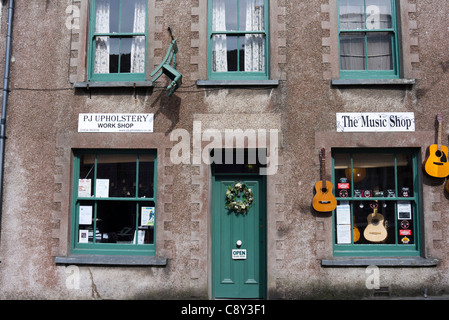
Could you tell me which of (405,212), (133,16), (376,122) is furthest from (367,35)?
(133,16)

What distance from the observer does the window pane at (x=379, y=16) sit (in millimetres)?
6625

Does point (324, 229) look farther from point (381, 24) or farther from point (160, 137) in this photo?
point (381, 24)

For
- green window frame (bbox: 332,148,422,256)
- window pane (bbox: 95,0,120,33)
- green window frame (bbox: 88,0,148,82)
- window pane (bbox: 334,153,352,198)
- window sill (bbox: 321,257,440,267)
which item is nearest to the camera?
window sill (bbox: 321,257,440,267)

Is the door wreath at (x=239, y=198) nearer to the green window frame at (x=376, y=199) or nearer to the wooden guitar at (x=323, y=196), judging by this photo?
the wooden guitar at (x=323, y=196)

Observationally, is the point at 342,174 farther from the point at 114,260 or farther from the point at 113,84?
the point at 113,84

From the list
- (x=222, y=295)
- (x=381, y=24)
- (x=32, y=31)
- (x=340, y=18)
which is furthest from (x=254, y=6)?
(x=222, y=295)

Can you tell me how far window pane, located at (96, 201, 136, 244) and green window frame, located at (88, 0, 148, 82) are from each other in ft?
7.68

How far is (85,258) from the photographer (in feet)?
20.4

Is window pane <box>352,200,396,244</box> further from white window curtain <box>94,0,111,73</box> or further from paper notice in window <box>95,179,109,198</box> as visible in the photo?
white window curtain <box>94,0,111,73</box>

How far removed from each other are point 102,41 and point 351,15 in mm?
4666

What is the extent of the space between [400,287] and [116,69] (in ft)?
20.6

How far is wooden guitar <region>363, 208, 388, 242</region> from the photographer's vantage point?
6.28 metres

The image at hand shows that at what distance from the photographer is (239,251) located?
251 inches

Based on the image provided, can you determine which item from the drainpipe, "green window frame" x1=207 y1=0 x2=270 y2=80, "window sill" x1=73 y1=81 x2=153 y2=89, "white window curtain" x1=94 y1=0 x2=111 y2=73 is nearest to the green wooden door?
"green window frame" x1=207 y1=0 x2=270 y2=80
